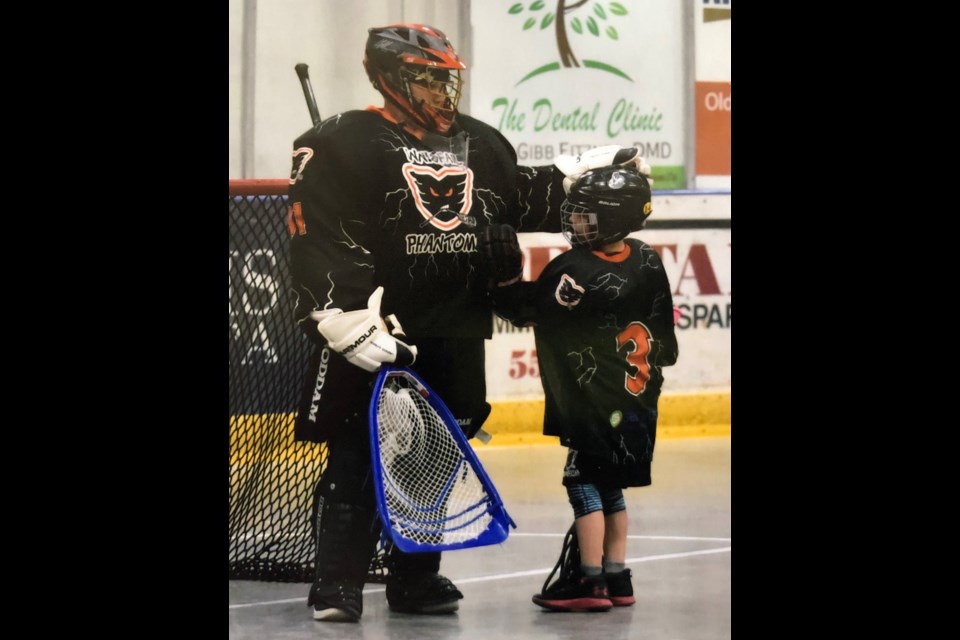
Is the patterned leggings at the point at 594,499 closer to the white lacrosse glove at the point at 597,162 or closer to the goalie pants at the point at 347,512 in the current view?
the goalie pants at the point at 347,512

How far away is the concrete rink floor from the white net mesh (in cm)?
27

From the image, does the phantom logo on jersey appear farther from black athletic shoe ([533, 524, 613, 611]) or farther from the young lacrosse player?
black athletic shoe ([533, 524, 613, 611])

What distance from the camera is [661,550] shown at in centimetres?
438

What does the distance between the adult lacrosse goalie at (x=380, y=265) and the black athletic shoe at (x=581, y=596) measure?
278 mm

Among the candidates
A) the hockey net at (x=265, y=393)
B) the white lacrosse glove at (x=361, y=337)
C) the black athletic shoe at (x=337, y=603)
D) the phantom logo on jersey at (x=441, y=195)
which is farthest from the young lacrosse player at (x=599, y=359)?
the hockey net at (x=265, y=393)

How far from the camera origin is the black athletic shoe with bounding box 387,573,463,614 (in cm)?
385

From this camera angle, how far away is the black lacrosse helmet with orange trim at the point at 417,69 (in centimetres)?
374

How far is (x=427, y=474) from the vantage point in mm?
3760

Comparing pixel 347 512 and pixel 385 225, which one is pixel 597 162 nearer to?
pixel 385 225

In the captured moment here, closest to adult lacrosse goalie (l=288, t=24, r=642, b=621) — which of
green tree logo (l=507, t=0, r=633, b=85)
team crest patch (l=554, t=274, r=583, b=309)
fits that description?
team crest patch (l=554, t=274, r=583, b=309)

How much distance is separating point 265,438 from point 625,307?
3.76ft
